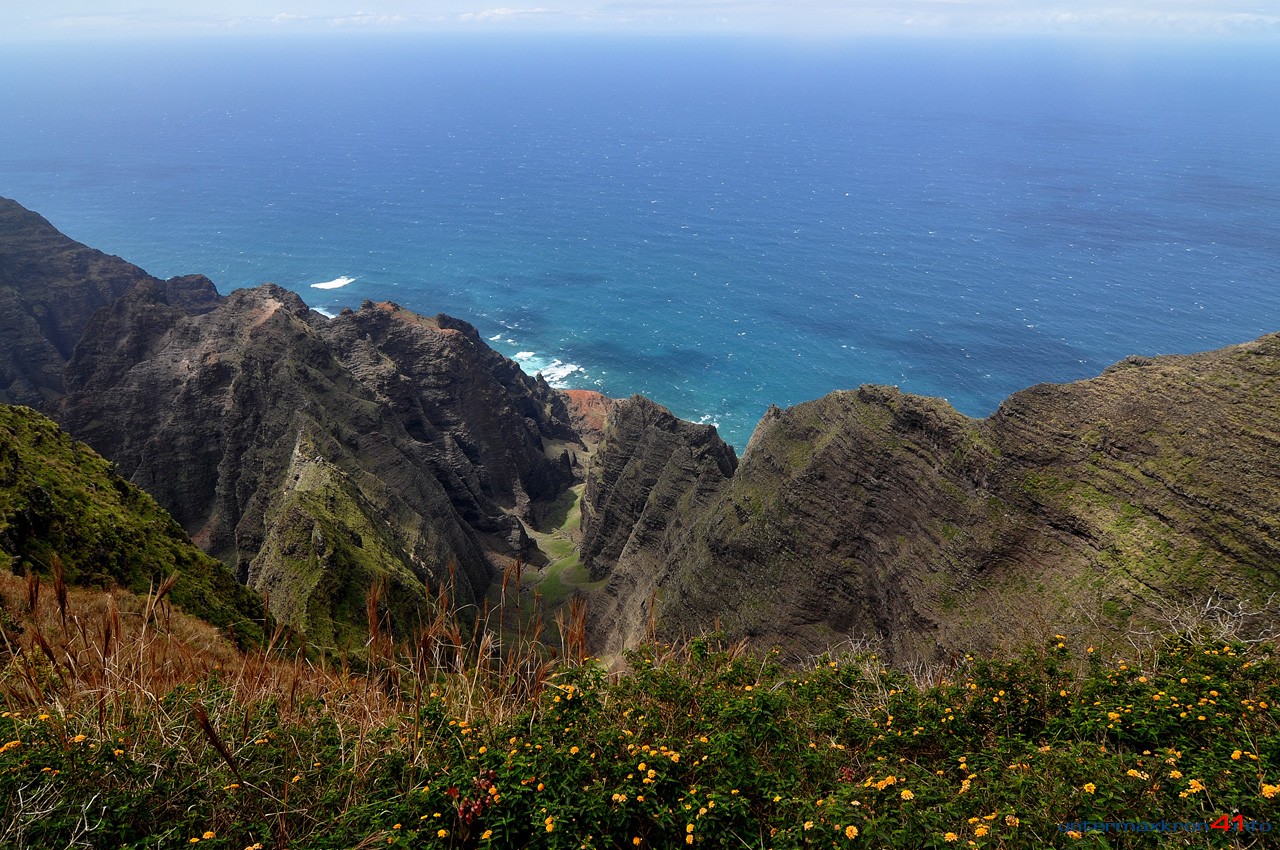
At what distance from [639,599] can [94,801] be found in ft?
155

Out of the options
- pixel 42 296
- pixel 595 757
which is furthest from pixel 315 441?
pixel 42 296

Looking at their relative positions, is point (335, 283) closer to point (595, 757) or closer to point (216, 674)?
point (216, 674)

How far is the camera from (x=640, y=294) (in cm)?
17850

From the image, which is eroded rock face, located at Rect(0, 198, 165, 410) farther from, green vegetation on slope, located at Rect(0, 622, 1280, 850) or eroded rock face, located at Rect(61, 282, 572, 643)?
green vegetation on slope, located at Rect(0, 622, 1280, 850)

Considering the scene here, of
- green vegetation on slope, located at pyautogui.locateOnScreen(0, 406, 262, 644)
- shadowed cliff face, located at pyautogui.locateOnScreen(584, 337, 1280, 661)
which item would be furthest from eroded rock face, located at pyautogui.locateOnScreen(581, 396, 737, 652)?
green vegetation on slope, located at pyautogui.locateOnScreen(0, 406, 262, 644)

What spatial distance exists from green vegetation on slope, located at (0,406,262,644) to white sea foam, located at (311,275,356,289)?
158 meters

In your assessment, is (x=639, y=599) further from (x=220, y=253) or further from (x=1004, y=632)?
(x=220, y=253)

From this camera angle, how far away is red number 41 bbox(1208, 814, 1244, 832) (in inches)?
328

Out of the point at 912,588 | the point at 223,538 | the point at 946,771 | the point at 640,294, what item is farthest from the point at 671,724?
the point at 640,294

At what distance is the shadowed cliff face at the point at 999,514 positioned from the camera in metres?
26.2

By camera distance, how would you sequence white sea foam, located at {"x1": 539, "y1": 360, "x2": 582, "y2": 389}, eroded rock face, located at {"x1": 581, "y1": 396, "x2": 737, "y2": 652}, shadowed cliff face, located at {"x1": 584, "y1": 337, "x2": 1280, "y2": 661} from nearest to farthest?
shadowed cliff face, located at {"x1": 584, "y1": 337, "x2": 1280, "y2": 661} < eroded rock face, located at {"x1": 581, "y1": 396, "x2": 737, "y2": 652} < white sea foam, located at {"x1": 539, "y1": 360, "x2": 582, "y2": 389}

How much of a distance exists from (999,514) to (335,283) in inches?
6899

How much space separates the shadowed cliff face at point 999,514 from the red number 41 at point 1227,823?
1298cm

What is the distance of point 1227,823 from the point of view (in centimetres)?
838
